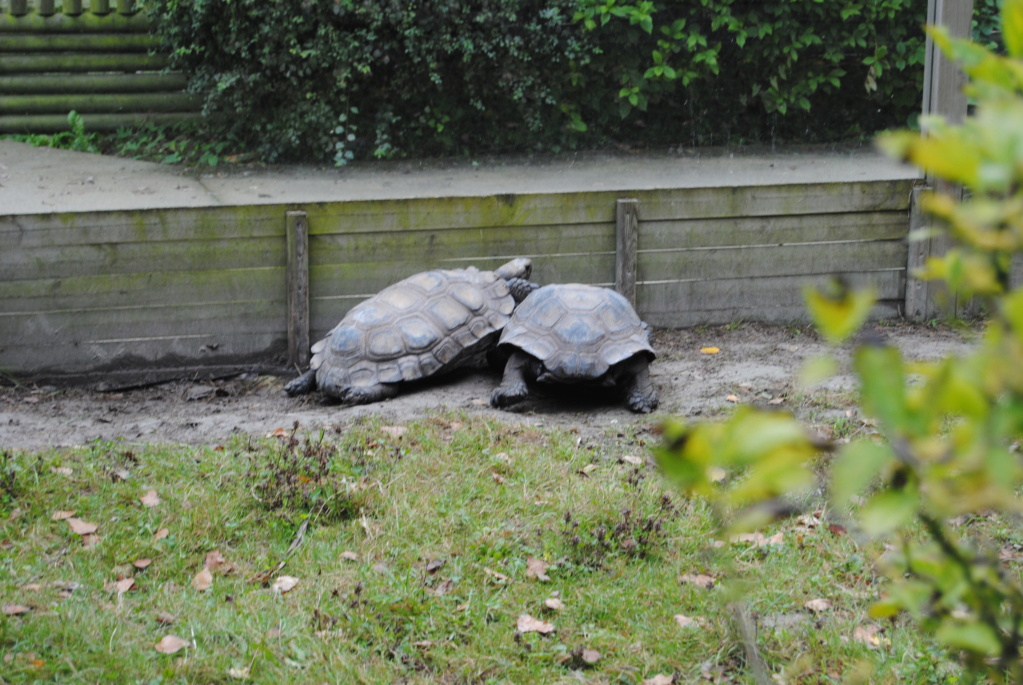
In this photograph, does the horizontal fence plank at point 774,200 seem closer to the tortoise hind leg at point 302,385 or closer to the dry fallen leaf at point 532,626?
the tortoise hind leg at point 302,385

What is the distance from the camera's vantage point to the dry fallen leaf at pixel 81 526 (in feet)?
15.0

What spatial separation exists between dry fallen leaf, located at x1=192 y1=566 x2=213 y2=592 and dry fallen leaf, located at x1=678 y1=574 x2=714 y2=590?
190cm

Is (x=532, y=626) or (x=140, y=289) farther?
(x=140, y=289)

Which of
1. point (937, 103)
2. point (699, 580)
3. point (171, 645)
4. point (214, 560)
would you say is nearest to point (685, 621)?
point (699, 580)

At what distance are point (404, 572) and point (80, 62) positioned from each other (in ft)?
33.0

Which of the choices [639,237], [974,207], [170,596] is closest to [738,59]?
[639,237]

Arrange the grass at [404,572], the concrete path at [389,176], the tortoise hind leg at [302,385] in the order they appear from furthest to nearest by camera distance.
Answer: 1. the concrete path at [389,176]
2. the tortoise hind leg at [302,385]
3. the grass at [404,572]

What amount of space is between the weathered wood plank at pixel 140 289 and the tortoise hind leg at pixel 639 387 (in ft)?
8.72

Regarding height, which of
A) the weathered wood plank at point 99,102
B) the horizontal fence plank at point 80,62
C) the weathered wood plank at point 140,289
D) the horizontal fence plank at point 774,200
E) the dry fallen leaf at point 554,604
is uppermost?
the horizontal fence plank at point 80,62

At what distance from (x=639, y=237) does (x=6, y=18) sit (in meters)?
8.45

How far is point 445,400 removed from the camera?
667 cm

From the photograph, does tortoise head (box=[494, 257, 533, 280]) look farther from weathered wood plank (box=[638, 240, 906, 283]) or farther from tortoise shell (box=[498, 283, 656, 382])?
weathered wood plank (box=[638, 240, 906, 283])

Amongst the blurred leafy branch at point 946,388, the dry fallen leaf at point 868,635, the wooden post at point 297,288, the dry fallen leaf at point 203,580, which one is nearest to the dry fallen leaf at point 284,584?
the dry fallen leaf at point 203,580

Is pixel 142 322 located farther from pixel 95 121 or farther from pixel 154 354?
pixel 95 121
